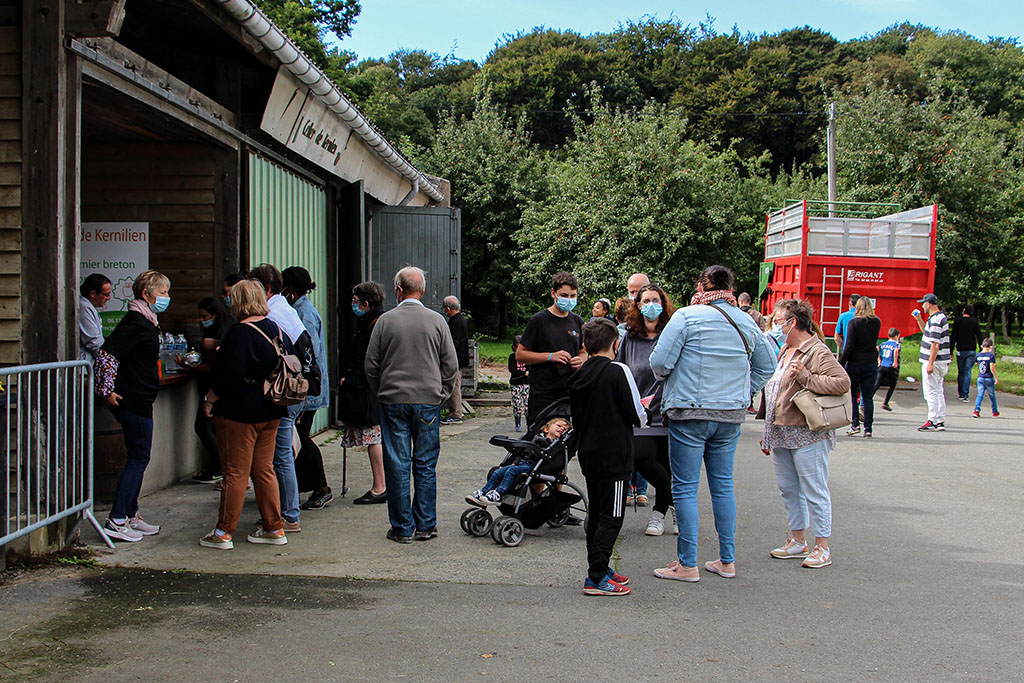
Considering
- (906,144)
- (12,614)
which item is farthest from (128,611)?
(906,144)

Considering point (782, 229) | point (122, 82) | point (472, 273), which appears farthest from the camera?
point (472, 273)

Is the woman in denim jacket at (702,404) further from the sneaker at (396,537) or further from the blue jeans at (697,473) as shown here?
the sneaker at (396,537)

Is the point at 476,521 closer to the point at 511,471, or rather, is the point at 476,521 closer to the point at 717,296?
the point at 511,471

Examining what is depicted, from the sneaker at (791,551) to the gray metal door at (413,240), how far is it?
8.25 m

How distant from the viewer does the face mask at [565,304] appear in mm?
6676

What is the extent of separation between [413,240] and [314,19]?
2472 centimetres

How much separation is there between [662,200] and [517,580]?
727 inches

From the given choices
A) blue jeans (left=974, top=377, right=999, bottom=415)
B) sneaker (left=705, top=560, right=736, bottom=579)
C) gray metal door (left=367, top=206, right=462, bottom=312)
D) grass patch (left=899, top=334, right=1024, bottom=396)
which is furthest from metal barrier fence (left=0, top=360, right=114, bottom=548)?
grass patch (left=899, top=334, right=1024, bottom=396)

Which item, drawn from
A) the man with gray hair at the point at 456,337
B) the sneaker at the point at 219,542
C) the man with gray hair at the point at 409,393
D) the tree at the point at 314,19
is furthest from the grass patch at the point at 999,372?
the tree at the point at 314,19

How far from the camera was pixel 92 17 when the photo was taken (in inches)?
205

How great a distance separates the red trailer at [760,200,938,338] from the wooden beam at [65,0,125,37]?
13.4 meters

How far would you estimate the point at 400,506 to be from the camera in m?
5.92

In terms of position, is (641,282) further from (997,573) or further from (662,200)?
(662,200)

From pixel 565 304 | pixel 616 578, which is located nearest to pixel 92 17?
pixel 565 304
